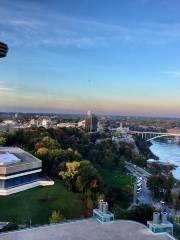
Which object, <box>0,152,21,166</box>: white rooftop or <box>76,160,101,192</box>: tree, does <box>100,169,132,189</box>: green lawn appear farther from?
<box>0,152,21,166</box>: white rooftop

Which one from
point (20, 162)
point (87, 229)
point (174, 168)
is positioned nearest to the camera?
point (87, 229)

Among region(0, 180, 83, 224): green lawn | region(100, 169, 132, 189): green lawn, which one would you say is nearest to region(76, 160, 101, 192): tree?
region(0, 180, 83, 224): green lawn

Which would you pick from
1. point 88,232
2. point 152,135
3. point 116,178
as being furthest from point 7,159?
point 152,135

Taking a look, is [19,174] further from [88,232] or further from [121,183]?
[88,232]

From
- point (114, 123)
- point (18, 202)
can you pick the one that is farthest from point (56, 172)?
point (114, 123)

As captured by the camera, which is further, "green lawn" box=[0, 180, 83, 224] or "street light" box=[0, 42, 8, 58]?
"green lawn" box=[0, 180, 83, 224]

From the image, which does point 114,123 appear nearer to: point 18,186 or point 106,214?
point 18,186
